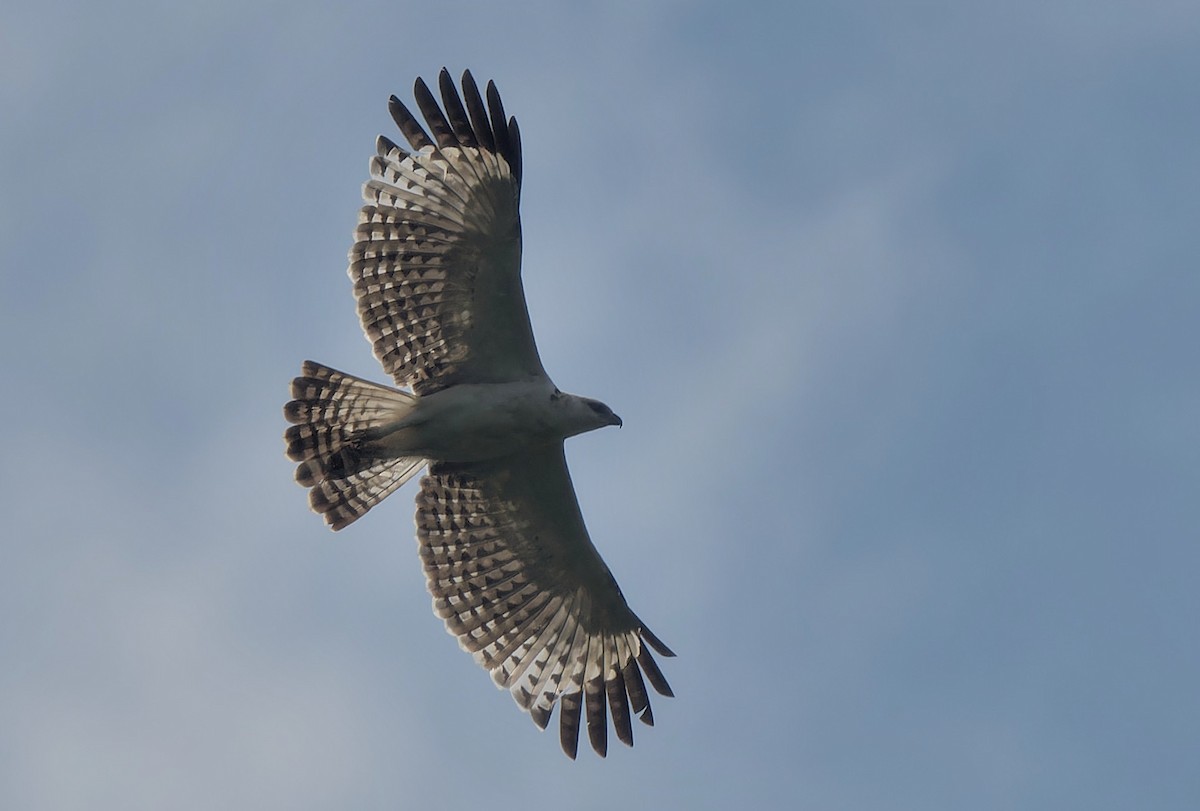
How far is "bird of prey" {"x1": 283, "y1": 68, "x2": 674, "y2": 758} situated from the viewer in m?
14.4

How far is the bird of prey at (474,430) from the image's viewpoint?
1435 cm

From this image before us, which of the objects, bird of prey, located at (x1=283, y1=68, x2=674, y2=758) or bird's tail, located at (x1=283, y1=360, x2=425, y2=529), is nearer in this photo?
bird of prey, located at (x1=283, y1=68, x2=674, y2=758)

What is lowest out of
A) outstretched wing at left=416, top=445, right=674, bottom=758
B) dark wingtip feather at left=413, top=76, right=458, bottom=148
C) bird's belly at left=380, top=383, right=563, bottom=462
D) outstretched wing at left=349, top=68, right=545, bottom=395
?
outstretched wing at left=416, top=445, right=674, bottom=758

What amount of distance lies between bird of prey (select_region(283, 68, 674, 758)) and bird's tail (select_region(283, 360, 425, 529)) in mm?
13

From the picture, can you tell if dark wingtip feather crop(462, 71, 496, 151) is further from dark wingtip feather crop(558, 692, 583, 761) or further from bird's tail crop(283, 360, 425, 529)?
dark wingtip feather crop(558, 692, 583, 761)

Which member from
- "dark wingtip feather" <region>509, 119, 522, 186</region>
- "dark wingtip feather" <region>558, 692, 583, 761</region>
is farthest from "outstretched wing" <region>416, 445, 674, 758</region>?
"dark wingtip feather" <region>509, 119, 522, 186</region>

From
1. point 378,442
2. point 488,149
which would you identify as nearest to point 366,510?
point 378,442

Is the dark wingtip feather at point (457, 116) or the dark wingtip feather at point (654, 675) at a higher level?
the dark wingtip feather at point (457, 116)

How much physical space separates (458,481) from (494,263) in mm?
2192

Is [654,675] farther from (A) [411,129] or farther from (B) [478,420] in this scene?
(A) [411,129]

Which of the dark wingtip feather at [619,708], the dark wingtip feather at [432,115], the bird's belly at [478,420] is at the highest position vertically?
the dark wingtip feather at [432,115]

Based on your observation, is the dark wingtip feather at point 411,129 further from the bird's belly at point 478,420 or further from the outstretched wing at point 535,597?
the outstretched wing at point 535,597

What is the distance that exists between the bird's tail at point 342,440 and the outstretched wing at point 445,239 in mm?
383

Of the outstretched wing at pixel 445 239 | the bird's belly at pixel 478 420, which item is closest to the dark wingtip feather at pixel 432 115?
the outstretched wing at pixel 445 239
